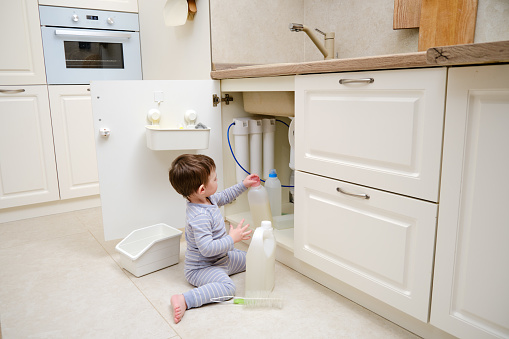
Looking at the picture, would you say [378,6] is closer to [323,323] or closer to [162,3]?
[162,3]

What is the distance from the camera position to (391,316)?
1.30 meters

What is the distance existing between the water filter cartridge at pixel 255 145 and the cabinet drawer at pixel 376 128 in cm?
48

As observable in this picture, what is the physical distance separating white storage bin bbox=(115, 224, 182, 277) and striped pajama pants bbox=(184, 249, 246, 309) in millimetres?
197

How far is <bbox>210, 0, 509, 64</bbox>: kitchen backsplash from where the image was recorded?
186 centimetres

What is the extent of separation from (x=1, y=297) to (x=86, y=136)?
1.24 metres

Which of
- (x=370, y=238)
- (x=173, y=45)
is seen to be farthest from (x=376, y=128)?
(x=173, y=45)

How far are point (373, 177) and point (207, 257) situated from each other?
27.6 inches

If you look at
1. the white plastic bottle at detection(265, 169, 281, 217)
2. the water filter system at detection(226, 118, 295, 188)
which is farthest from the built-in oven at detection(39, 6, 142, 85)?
the white plastic bottle at detection(265, 169, 281, 217)

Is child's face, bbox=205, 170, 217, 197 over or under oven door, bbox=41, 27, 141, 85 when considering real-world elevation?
under

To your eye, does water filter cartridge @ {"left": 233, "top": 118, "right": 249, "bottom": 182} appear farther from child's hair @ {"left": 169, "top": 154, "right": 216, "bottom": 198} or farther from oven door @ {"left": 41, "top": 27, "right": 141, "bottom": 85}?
oven door @ {"left": 41, "top": 27, "right": 141, "bottom": 85}

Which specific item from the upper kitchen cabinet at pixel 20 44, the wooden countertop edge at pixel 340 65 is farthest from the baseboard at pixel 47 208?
the wooden countertop edge at pixel 340 65

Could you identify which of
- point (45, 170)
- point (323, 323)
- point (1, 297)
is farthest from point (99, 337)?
point (45, 170)

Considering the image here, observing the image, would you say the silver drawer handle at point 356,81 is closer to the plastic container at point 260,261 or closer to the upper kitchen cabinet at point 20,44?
the plastic container at point 260,261

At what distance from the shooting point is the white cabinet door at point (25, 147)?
90.5 inches
